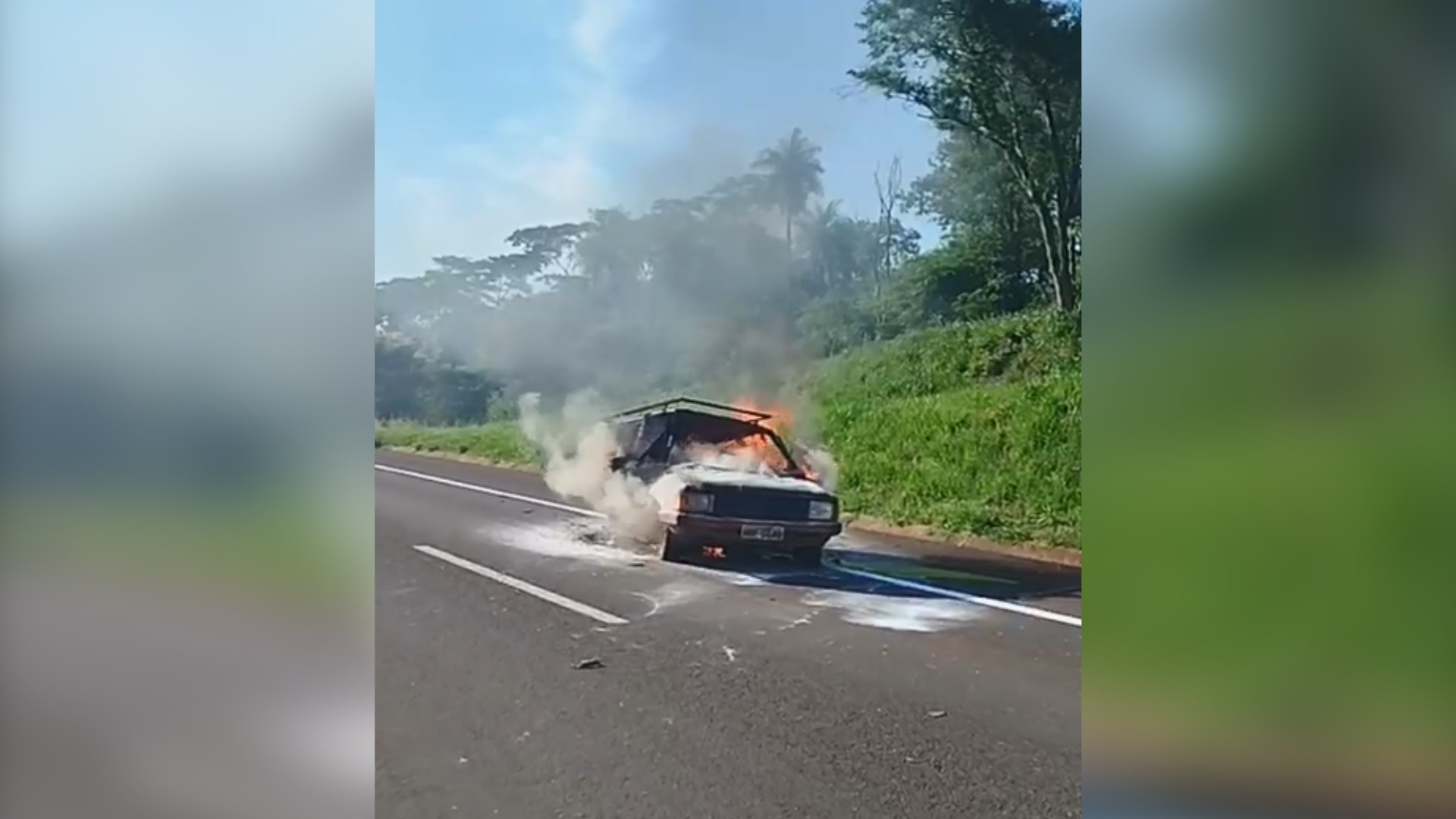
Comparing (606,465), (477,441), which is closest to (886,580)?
(606,465)

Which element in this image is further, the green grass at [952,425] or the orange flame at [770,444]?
the orange flame at [770,444]

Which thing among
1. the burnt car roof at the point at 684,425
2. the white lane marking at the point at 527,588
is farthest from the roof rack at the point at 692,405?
the white lane marking at the point at 527,588

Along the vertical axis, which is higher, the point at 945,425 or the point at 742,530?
the point at 945,425

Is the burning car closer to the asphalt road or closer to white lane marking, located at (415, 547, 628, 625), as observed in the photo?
the asphalt road

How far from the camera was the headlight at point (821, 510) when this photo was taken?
1.77m

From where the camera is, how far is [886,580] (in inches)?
68.4

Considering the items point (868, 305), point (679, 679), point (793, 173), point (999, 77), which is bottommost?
point (679, 679)
